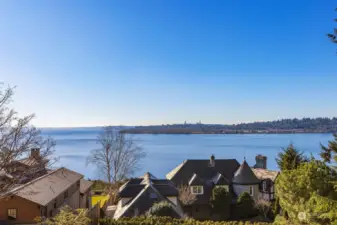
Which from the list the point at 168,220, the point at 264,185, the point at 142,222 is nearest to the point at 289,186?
the point at 168,220

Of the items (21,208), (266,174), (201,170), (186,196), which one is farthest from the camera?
(266,174)

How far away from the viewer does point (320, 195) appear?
1232 centimetres

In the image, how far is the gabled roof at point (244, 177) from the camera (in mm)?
29844

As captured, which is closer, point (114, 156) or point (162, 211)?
point (162, 211)

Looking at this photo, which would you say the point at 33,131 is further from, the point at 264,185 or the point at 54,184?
the point at 264,185

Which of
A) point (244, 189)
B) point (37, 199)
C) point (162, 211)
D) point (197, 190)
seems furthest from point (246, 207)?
point (37, 199)

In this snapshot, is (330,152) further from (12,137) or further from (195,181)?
(195,181)

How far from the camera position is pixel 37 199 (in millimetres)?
17922

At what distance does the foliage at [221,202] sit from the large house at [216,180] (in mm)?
998

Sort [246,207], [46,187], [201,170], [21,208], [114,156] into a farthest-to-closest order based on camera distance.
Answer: [114,156]
[201,170]
[246,207]
[46,187]
[21,208]

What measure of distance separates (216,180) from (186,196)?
428 centimetres

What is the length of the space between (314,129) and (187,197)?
596 feet

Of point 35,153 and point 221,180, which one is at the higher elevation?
point 35,153

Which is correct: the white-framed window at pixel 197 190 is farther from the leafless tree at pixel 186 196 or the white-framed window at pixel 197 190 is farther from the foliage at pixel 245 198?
the foliage at pixel 245 198
